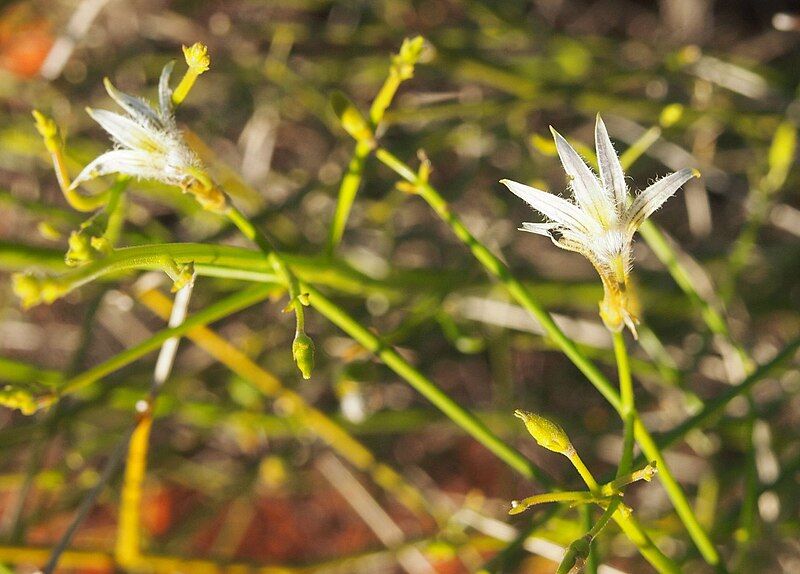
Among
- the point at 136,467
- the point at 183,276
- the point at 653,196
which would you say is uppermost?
the point at 136,467

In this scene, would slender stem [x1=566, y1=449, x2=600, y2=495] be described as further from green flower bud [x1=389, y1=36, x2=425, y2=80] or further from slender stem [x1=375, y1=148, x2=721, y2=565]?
green flower bud [x1=389, y1=36, x2=425, y2=80]

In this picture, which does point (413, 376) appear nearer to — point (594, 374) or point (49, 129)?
point (594, 374)

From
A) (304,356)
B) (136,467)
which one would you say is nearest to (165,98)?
(304,356)

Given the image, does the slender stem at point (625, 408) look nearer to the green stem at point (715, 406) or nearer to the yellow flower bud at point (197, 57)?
the green stem at point (715, 406)

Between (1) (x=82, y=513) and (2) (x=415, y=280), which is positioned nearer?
(1) (x=82, y=513)

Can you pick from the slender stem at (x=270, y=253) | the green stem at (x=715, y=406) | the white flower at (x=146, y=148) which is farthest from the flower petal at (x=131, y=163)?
the green stem at (x=715, y=406)

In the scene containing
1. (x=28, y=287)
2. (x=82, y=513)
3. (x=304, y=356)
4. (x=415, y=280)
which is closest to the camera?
(x=28, y=287)
